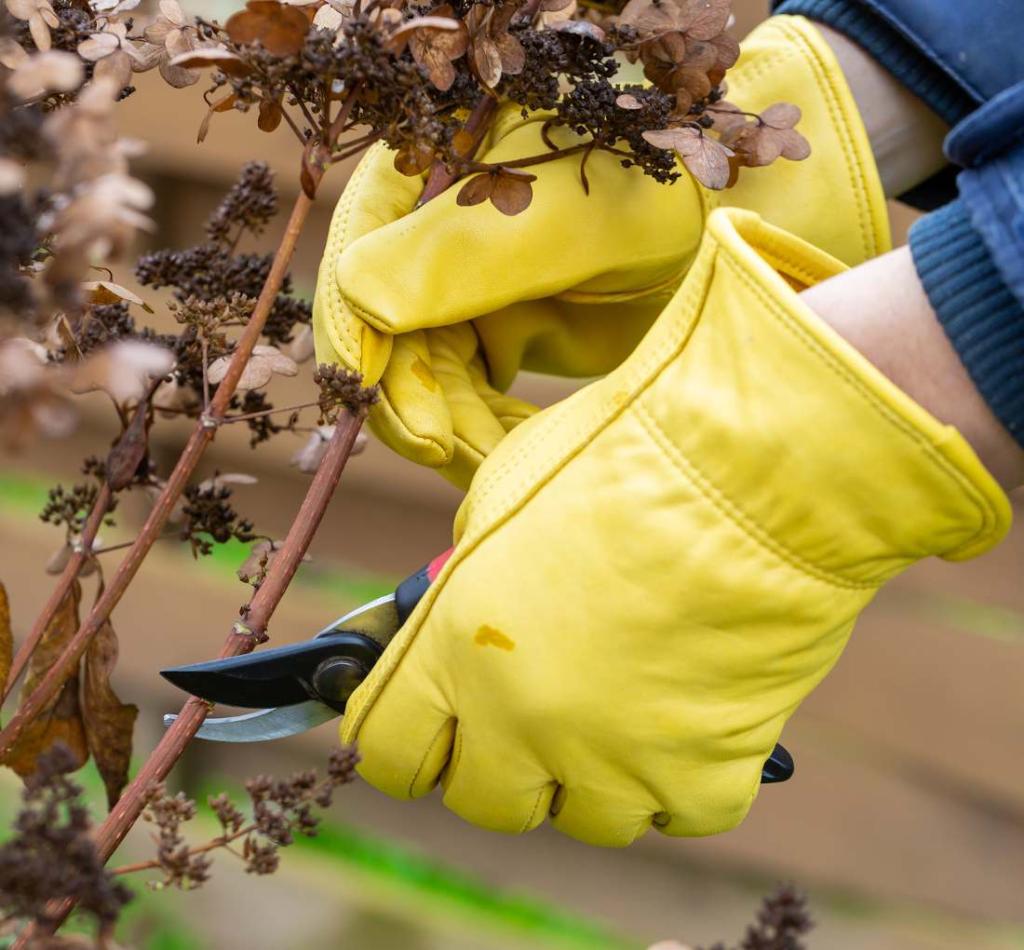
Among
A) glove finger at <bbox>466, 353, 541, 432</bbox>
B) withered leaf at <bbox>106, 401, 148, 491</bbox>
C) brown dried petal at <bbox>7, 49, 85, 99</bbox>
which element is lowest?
withered leaf at <bbox>106, 401, 148, 491</bbox>

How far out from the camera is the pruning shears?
2.41 ft

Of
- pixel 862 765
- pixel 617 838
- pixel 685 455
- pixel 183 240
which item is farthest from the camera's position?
pixel 183 240

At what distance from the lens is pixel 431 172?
838 mm

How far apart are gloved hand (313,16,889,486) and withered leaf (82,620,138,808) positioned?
251 millimetres

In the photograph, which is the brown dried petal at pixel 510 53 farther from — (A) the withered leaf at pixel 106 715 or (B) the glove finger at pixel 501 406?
(A) the withered leaf at pixel 106 715

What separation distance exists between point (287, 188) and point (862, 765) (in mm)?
1262

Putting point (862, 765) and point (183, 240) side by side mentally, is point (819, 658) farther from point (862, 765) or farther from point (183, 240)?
point (183, 240)

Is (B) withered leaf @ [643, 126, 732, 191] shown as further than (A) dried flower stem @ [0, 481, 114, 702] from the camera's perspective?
No

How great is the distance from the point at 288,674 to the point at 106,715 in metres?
0.19

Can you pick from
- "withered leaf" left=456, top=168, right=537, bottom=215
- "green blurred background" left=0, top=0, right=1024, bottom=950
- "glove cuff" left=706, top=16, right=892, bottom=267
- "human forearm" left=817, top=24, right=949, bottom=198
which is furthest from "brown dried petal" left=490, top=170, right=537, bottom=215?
"green blurred background" left=0, top=0, right=1024, bottom=950

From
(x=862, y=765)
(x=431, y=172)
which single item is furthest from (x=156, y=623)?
(x=431, y=172)

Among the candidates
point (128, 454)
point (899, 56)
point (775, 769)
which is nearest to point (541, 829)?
point (775, 769)

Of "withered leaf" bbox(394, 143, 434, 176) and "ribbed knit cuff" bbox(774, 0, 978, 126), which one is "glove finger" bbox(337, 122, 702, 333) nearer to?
"withered leaf" bbox(394, 143, 434, 176)

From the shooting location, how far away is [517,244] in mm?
815
